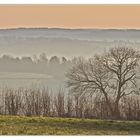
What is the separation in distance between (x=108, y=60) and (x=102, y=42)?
10cm

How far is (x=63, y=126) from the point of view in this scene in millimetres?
5602

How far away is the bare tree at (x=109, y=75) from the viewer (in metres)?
5.61

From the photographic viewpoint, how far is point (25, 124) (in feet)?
18.4

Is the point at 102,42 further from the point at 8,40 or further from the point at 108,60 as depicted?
the point at 8,40

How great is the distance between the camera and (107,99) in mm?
5621

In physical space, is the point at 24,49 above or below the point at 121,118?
above

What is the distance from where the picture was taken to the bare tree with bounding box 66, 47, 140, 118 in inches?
221

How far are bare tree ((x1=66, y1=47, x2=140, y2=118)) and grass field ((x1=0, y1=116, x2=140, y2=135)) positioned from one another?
8 cm

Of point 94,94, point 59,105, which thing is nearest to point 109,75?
point 94,94

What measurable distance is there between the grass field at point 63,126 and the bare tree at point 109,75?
0.08 meters

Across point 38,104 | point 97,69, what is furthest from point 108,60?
point 38,104

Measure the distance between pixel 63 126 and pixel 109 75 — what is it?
0.35m

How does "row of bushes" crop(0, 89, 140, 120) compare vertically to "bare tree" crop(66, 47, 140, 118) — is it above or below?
below

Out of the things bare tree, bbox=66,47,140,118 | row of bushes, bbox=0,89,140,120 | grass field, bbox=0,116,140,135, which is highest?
bare tree, bbox=66,47,140,118
